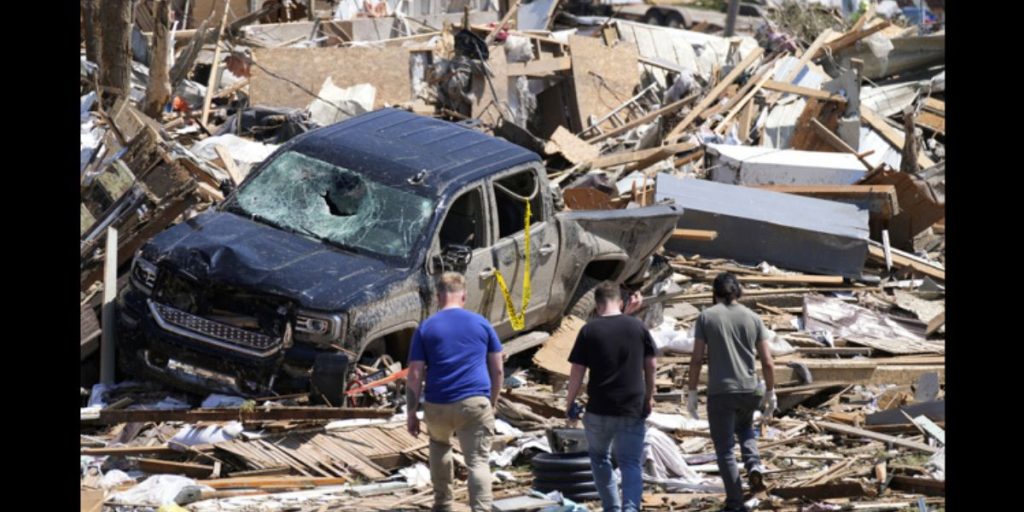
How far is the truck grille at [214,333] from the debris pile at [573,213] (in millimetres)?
42

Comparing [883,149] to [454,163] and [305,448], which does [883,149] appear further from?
[305,448]

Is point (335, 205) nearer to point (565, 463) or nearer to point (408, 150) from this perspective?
point (408, 150)

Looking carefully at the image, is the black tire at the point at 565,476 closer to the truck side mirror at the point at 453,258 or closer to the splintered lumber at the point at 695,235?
the truck side mirror at the point at 453,258

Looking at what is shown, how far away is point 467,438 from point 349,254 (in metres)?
3.08

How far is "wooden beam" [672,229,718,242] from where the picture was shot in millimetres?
16781

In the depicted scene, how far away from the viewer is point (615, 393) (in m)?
8.89

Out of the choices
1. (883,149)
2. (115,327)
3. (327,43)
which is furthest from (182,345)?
(327,43)

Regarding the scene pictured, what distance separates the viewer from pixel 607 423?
8.93 m


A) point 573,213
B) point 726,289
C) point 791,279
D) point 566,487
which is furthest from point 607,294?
point 791,279

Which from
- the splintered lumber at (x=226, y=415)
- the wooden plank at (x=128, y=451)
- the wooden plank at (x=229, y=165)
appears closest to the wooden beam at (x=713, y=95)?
the wooden plank at (x=229, y=165)

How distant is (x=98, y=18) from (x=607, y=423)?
438 inches

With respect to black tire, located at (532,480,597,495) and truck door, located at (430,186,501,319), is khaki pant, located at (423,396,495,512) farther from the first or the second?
truck door, located at (430,186,501,319)

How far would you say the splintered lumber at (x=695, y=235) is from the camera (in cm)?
1678

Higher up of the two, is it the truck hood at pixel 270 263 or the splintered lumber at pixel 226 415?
the truck hood at pixel 270 263
